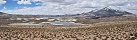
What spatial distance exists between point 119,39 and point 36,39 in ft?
39.3

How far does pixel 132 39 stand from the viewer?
33844 mm

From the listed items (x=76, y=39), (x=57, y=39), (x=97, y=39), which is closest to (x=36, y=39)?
(x=57, y=39)

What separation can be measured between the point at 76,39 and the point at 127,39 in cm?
705

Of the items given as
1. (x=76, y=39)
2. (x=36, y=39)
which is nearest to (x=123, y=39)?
(x=76, y=39)

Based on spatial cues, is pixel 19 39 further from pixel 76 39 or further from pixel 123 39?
pixel 123 39

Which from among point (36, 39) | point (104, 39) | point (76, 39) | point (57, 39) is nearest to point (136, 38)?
point (104, 39)

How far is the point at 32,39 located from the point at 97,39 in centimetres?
947

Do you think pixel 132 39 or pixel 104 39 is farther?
pixel 104 39

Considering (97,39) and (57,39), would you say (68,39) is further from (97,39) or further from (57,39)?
(97,39)

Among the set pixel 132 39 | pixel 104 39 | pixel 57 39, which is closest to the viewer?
pixel 132 39

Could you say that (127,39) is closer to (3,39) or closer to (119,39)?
(119,39)

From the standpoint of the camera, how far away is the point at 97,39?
1469 inches

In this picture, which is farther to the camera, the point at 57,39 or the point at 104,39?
the point at 57,39

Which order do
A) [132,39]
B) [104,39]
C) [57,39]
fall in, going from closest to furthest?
[132,39] < [104,39] < [57,39]
